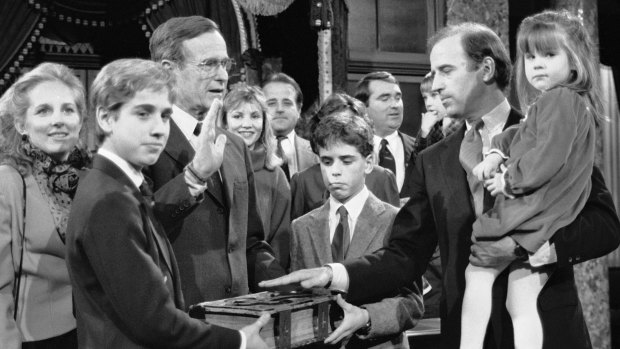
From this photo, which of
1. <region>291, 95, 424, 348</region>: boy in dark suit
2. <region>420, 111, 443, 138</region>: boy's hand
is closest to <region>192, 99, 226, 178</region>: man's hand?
<region>291, 95, 424, 348</region>: boy in dark suit

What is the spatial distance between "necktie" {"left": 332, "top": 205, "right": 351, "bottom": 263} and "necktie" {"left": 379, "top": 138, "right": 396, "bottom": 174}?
198 centimetres

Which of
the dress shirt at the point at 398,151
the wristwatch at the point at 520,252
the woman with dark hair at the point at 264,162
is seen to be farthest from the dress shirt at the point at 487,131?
the dress shirt at the point at 398,151

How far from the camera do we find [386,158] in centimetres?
489

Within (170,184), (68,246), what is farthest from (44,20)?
(68,246)

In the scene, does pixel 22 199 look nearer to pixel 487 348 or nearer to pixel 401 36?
pixel 487 348

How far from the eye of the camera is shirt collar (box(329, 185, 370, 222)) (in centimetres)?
293

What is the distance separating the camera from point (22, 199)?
2.61 meters

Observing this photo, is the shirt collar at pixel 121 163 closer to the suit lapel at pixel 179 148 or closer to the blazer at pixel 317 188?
the suit lapel at pixel 179 148

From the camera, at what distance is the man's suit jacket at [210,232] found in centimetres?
251

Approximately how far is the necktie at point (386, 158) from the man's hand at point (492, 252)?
2547 millimetres

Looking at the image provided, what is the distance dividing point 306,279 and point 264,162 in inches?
61.0

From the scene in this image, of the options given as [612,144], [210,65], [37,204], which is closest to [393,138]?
[210,65]

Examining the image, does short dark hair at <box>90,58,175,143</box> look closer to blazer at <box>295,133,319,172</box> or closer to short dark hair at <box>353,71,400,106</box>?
blazer at <box>295,133,319,172</box>

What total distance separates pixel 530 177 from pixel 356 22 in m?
4.51
